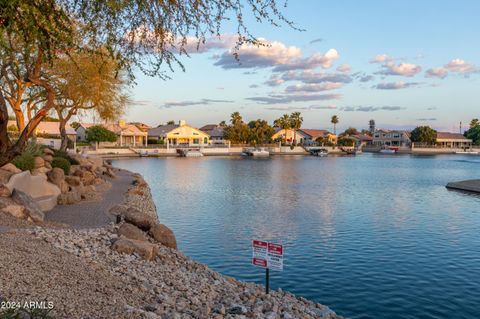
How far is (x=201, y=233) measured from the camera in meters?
22.9

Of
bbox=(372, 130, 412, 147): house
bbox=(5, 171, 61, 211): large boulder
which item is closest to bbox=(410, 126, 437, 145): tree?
bbox=(372, 130, 412, 147): house

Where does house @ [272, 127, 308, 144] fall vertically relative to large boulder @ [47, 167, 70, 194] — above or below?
above

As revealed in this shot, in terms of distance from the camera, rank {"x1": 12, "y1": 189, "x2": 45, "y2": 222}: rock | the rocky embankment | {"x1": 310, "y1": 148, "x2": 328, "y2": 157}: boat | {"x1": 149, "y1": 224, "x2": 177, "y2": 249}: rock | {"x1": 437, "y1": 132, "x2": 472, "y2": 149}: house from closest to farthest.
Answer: the rocky embankment, {"x1": 149, "y1": 224, "x2": 177, "y2": 249}: rock, {"x1": 12, "y1": 189, "x2": 45, "y2": 222}: rock, {"x1": 310, "y1": 148, "x2": 328, "y2": 157}: boat, {"x1": 437, "y1": 132, "x2": 472, "y2": 149}: house

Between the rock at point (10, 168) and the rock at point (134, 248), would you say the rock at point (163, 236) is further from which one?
the rock at point (10, 168)

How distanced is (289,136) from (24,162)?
485ft

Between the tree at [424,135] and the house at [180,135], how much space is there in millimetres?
91114

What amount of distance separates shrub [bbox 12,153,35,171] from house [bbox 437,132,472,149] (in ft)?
619

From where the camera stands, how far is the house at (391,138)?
183137 mm

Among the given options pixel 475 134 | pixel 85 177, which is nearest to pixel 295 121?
pixel 475 134

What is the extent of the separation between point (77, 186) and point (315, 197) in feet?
66.1

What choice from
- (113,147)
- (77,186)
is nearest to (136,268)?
(77,186)

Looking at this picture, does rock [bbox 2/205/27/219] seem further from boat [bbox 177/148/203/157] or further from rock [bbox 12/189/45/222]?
boat [bbox 177/148/203/157]

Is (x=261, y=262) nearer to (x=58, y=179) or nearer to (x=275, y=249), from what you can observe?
(x=275, y=249)

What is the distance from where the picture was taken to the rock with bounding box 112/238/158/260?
12.7m
